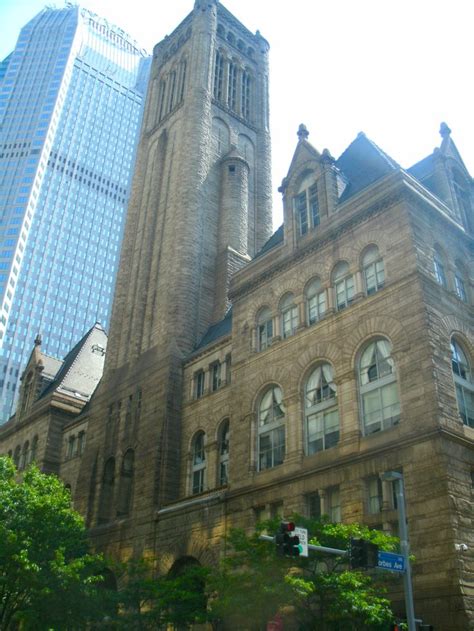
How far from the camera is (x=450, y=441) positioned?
24.2 metres

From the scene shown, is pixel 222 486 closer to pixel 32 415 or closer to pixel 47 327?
pixel 32 415

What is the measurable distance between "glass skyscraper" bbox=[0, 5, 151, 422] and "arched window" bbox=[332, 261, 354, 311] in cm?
12330

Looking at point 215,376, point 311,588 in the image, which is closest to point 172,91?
point 215,376

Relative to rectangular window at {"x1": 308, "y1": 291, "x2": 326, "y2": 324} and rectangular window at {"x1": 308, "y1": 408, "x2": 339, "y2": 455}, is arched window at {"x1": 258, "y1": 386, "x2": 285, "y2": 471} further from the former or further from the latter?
rectangular window at {"x1": 308, "y1": 291, "x2": 326, "y2": 324}

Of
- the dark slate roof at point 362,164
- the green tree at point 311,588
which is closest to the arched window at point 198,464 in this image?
the green tree at point 311,588

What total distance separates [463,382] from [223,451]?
14.1 meters

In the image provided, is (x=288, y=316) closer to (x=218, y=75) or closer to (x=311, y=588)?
(x=311, y=588)

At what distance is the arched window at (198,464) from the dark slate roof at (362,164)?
1533 centimetres

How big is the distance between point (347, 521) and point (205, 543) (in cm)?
943

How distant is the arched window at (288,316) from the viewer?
3309 cm

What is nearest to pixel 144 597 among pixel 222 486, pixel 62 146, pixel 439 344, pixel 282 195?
pixel 222 486

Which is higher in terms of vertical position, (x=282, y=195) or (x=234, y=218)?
(x=234, y=218)

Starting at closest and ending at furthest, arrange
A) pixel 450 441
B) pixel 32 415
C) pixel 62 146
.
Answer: pixel 450 441
pixel 32 415
pixel 62 146

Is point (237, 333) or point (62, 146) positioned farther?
point (62, 146)
